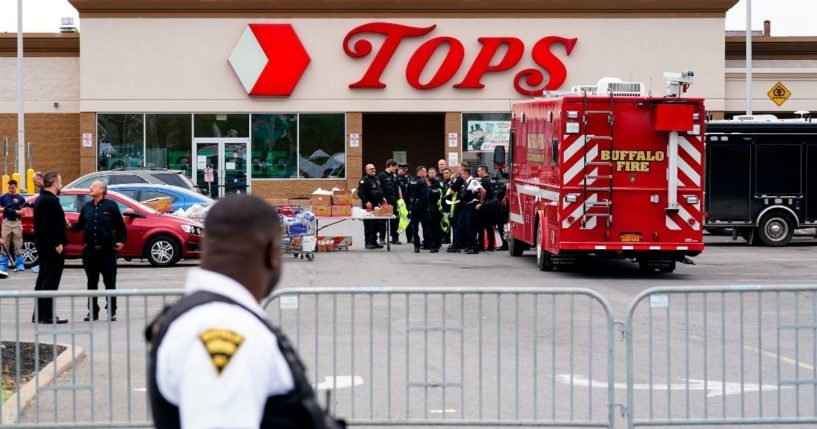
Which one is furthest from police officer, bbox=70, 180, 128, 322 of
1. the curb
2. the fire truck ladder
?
the fire truck ladder

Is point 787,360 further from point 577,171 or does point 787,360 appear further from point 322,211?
point 322,211

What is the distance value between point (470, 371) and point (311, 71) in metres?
32.3

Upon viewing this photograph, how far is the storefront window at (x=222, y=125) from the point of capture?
40.8 m

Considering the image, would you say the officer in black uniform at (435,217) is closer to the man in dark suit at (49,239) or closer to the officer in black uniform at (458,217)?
the officer in black uniform at (458,217)

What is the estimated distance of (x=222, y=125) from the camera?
40906mm

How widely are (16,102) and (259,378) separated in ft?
133

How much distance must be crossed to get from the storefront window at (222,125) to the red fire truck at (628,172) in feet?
72.3

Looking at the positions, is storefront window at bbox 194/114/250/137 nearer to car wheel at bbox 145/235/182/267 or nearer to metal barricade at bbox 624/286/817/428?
car wheel at bbox 145/235/182/267

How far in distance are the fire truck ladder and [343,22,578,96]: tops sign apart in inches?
833

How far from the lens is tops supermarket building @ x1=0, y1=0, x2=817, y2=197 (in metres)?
40.4

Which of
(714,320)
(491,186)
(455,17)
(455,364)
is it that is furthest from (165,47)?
(455,364)

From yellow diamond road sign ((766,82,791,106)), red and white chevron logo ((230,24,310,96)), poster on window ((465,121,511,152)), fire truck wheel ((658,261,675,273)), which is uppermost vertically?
red and white chevron logo ((230,24,310,96))

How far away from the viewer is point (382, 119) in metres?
46.8

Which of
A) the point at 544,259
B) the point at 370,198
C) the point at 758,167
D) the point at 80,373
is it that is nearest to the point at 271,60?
the point at 370,198
